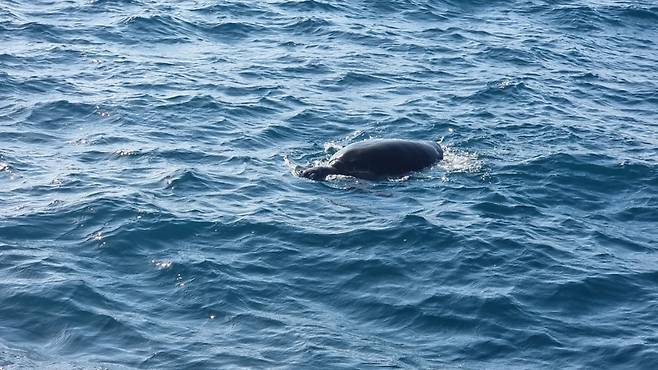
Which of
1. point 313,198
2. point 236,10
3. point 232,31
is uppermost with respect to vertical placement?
point 313,198

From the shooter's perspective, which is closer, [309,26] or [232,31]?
[232,31]

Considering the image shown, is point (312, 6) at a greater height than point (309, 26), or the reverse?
point (309, 26)

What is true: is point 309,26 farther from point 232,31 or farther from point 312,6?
point 312,6

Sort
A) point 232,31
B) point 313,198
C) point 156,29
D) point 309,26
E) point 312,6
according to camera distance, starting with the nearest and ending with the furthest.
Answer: point 313,198, point 156,29, point 232,31, point 309,26, point 312,6

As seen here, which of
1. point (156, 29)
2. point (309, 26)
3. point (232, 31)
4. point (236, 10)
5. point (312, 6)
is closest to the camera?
point (156, 29)

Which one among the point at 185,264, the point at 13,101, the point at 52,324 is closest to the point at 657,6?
the point at 13,101

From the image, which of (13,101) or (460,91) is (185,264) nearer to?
(13,101)

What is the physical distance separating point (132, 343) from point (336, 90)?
12.5 meters

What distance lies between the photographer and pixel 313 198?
1931 cm

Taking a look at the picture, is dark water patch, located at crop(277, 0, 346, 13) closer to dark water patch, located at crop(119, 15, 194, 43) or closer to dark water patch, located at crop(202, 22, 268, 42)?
dark water patch, located at crop(202, 22, 268, 42)

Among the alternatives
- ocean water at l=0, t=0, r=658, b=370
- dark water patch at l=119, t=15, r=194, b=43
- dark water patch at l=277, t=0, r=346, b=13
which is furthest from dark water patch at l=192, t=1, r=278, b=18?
dark water patch at l=119, t=15, r=194, b=43

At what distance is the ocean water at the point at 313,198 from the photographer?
14.8 metres

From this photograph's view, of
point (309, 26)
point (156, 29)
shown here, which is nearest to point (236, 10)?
point (309, 26)

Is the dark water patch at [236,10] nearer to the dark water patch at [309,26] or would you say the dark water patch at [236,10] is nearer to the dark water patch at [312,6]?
the dark water patch at [312,6]
